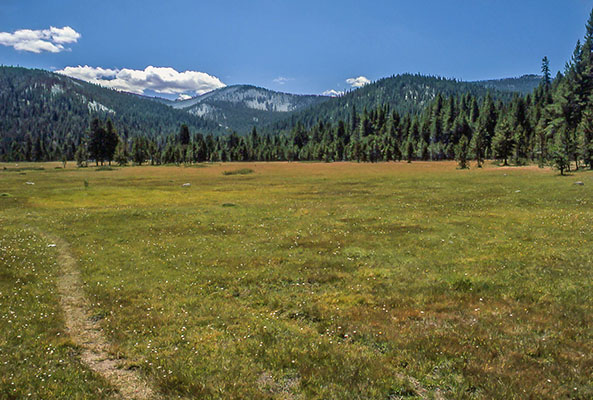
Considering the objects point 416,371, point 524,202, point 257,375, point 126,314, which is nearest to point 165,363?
point 257,375

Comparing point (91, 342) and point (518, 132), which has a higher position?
point (518, 132)

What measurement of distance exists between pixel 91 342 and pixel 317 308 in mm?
8215

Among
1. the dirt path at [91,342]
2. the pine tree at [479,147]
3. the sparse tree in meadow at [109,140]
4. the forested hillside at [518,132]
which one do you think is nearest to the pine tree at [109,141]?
the sparse tree in meadow at [109,140]

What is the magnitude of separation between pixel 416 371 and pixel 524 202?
1440 inches

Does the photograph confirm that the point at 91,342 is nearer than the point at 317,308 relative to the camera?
Yes

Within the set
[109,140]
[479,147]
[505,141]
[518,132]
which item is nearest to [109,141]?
[109,140]

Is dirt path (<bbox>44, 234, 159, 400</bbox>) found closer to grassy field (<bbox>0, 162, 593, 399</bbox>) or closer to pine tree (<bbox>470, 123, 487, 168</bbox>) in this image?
grassy field (<bbox>0, 162, 593, 399</bbox>)

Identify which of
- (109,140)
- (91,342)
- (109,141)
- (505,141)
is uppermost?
(109,140)

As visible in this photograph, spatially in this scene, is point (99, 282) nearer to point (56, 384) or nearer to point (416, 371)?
point (56, 384)

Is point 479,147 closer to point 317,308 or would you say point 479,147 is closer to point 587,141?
point 587,141

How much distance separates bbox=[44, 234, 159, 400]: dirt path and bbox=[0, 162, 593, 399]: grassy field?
1.05ft

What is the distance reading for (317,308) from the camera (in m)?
13.4

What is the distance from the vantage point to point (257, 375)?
29.9ft

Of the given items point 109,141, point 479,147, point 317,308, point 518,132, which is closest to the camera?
point 317,308
